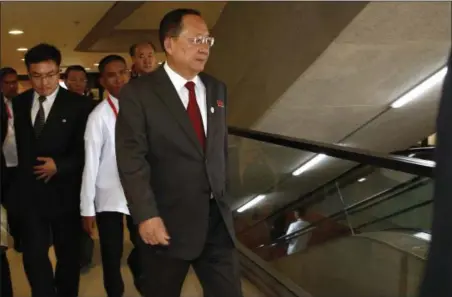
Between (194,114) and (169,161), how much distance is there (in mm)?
204

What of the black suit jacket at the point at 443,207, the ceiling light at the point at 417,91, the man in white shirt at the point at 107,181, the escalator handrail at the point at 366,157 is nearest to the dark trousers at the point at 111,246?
the man in white shirt at the point at 107,181

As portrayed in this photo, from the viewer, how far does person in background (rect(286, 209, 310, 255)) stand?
460 cm

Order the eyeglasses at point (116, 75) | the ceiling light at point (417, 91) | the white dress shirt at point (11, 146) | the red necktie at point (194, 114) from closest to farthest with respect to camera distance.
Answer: the red necktie at point (194, 114) → the white dress shirt at point (11, 146) → the eyeglasses at point (116, 75) → the ceiling light at point (417, 91)

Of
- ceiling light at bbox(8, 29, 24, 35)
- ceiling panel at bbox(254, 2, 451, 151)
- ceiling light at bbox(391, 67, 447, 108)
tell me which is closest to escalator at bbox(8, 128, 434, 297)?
ceiling panel at bbox(254, 2, 451, 151)

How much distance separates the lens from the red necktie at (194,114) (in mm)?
2393

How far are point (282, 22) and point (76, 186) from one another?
136 inches

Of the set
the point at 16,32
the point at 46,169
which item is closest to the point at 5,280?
the point at 46,169

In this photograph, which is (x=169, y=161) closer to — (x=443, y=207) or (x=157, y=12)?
(x=443, y=207)

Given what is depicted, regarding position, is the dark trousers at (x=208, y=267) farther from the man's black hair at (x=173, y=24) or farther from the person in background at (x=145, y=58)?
the person in background at (x=145, y=58)

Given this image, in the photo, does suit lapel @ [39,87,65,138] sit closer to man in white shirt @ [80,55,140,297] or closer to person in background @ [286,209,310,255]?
man in white shirt @ [80,55,140,297]

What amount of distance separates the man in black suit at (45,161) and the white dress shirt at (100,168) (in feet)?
0.33

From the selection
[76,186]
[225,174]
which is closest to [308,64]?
[76,186]

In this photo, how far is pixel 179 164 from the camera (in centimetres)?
237

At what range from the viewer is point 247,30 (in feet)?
22.9
